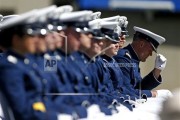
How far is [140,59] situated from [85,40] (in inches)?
72.0

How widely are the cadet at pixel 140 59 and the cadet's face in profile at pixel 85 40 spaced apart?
3.76ft

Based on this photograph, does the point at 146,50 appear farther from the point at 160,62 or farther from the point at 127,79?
the point at 127,79

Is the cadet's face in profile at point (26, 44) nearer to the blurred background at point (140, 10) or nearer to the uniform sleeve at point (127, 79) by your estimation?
the uniform sleeve at point (127, 79)

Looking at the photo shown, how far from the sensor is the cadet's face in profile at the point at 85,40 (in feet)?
14.0

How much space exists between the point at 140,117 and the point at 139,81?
1160 mm

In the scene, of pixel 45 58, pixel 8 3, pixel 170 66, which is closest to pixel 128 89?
pixel 45 58

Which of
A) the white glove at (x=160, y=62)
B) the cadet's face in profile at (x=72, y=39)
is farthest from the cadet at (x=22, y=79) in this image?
the white glove at (x=160, y=62)

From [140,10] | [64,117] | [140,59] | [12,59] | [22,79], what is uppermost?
[140,10]

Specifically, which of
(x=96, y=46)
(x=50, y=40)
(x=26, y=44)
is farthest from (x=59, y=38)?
(x=96, y=46)

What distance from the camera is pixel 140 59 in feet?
20.0

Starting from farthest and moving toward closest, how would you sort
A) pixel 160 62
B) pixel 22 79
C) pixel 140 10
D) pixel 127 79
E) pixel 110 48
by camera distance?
pixel 140 10 < pixel 160 62 < pixel 127 79 < pixel 110 48 < pixel 22 79

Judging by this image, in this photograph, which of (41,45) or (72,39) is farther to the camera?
(72,39)

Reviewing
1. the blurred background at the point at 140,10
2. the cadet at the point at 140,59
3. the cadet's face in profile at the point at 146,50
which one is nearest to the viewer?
the cadet at the point at 140,59

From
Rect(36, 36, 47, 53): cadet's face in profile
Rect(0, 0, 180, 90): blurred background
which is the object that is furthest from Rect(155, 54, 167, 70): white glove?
Rect(0, 0, 180, 90): blurred background
